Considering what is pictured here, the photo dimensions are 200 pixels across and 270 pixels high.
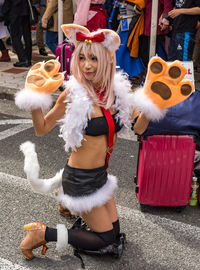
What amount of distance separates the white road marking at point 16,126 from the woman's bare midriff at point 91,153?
264 centimetres

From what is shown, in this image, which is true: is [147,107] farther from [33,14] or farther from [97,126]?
[33,14]

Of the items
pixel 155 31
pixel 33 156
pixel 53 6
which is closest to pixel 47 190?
pixel 33 156

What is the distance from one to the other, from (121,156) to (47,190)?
1.80 m

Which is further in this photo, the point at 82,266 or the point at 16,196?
the point at 16,196

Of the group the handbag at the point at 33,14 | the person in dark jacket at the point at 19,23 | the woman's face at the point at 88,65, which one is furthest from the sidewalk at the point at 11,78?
the woman's face at the point at 88,65

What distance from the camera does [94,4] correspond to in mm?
6727

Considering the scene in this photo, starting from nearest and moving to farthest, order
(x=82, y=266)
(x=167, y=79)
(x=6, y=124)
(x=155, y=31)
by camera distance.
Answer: (x=167, y=79)
(x=82, y=266)
(x=6, y=124)
(x=155, y=31)

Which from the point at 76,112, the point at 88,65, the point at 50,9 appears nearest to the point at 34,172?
the point at 76,112

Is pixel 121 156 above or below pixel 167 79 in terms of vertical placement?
below

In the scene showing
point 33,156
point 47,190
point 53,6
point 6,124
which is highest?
point 53,6

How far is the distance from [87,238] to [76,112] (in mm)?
932

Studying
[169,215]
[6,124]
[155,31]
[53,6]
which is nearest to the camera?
[169,215]

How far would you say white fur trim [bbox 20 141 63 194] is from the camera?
298 cm

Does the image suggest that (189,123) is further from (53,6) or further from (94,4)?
(53,6)
